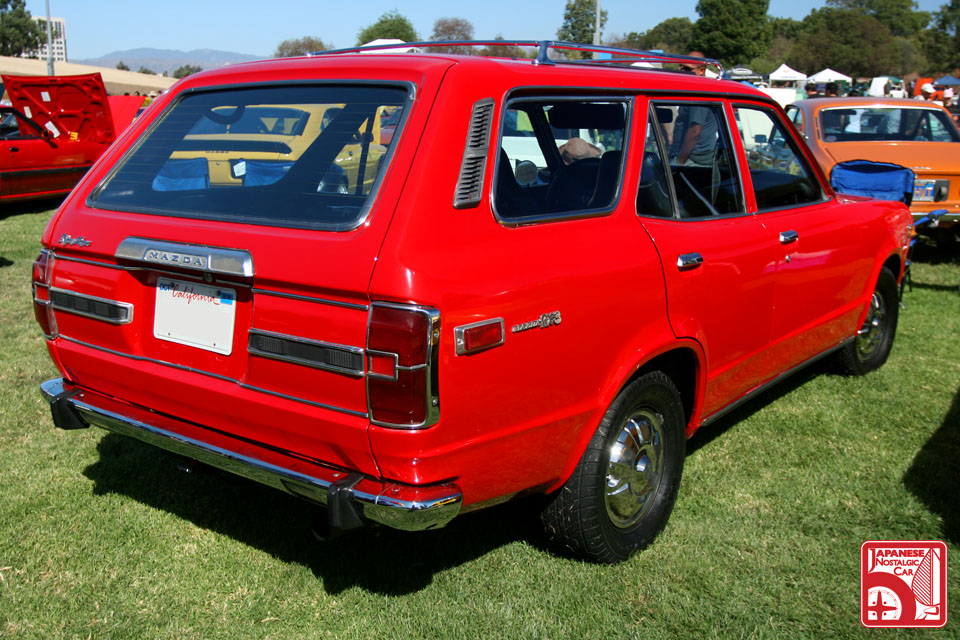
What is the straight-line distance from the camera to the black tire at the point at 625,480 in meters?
2.89

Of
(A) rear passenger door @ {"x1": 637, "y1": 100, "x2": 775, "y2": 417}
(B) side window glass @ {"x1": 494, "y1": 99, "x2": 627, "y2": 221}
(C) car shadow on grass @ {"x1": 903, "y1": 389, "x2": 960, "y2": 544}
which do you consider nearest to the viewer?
(B) side window glass @ {"x1": 494, "y1": 99, "x2": 627, "y2": 221}

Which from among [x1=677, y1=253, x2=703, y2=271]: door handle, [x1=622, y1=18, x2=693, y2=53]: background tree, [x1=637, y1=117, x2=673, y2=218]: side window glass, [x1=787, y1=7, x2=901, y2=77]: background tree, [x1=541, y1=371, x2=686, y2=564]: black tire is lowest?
[x1=541, y1=371, x2=686, y2=564]: black tire

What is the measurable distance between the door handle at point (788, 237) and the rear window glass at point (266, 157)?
2087mm

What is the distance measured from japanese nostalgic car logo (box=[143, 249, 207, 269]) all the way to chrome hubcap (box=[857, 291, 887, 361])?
13.7 feet

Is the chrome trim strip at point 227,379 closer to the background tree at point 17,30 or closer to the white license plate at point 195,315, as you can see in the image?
the white license plate at point 195,315

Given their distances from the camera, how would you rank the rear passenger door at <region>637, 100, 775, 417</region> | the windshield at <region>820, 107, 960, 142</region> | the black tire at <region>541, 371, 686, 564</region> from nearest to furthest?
1. the black tire at <region>541, 371, 686, 564</region>
2. the rear passenger door at <region>637, 100, 775, 417</region>
3. the windshield at <region>820, 107, 960, 142</region>

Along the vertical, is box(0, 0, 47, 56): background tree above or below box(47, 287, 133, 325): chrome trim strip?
above

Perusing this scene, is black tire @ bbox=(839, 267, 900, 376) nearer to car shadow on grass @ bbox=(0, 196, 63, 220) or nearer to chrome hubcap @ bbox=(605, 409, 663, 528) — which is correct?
chrome hubcap @ bbox=(605, 409, 663, 528)

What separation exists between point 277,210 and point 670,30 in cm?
15013

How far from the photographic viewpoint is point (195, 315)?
8.71 ft

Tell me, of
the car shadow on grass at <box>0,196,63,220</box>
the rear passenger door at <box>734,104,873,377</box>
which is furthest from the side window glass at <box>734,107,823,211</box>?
the car shadow on grass at <box>0,196,63,220</box>

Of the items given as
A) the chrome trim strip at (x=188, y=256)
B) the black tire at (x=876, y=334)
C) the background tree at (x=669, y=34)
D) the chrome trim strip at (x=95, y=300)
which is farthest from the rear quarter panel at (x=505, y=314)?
the background tree at (x=669, y=34)

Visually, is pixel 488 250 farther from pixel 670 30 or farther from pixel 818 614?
pixel 670 30

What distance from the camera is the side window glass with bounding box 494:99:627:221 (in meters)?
2.67
